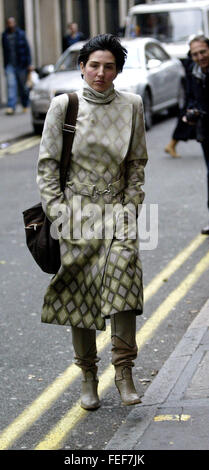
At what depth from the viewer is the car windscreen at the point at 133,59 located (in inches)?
712

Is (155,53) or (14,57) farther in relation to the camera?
(14,57)

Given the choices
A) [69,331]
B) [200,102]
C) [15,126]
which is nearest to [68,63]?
[15,126]

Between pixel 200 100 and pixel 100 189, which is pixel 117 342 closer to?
pixel 100 189

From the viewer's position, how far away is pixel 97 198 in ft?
15.9

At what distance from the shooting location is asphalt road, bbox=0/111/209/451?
16.5ft

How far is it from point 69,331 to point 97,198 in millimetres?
2071

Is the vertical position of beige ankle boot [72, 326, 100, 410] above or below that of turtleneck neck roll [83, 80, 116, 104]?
below

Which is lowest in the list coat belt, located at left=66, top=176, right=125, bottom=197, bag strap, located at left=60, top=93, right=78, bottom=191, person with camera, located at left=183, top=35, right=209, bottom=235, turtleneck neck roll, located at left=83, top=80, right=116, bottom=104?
person with camera, located at left=183, top=35, right=209, bottom=235

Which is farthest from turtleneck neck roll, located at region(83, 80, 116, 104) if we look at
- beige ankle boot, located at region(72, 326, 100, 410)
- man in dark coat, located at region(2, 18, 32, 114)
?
man in dark coat, located at region(2, 18, 32, 114)

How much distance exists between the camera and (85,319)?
4.93 metres

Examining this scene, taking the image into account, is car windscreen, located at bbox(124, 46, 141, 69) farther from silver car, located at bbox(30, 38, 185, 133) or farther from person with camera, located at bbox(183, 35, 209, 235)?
person with camera, located at bbox(183, 35, 209, 235)

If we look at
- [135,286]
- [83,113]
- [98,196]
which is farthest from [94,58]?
[135,286]

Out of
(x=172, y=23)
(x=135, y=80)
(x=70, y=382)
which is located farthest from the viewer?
(x=172, y=23)

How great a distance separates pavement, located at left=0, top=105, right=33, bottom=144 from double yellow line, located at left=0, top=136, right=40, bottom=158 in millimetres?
197
